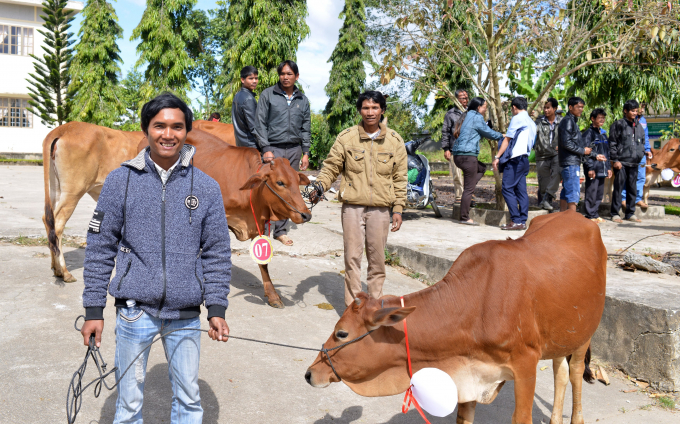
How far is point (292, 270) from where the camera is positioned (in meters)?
7.07

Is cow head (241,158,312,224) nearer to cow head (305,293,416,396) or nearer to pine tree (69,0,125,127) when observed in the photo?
cow head (305,293,416,396)

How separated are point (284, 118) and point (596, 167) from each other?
251 inches

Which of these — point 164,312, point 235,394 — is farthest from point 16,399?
point 164,312

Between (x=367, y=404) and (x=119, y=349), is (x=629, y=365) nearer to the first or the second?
(x=367, y=404)

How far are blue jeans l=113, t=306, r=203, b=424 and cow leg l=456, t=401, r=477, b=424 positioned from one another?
162 cm

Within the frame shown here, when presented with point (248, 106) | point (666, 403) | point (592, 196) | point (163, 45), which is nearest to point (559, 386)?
point (666, 403)

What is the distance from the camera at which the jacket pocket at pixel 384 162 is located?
507 cm

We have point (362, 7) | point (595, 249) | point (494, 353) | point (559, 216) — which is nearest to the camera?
point (494, 353)

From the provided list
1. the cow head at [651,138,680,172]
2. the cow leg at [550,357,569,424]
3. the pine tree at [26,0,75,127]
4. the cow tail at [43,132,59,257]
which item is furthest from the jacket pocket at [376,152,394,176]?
the pine tree at [26,0,75,127]

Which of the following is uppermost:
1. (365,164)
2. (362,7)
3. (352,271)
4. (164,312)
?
(362,7)

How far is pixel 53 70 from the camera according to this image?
119ft

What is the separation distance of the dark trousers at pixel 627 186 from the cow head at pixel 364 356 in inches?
362

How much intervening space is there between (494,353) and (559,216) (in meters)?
1.57

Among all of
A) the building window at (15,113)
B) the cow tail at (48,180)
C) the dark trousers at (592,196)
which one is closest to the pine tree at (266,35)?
the dark trousers at (592,196)
